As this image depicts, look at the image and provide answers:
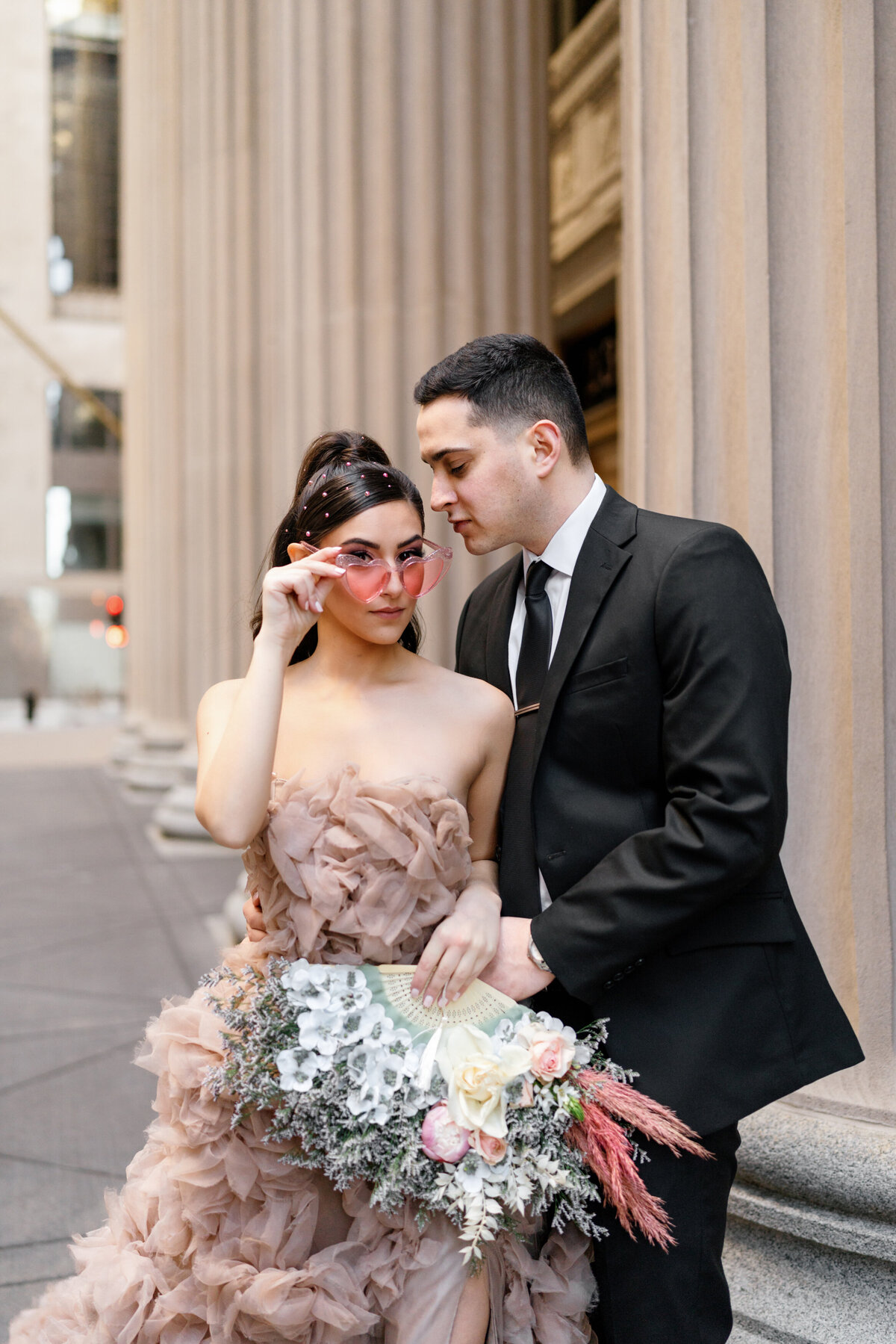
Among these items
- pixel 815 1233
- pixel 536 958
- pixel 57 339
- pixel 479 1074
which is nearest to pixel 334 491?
pixel 536 958

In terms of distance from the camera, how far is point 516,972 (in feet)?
7.66

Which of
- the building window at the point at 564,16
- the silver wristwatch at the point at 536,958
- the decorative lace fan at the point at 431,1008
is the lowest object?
the decorative lace fan at the point at 431,1008

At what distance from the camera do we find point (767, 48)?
3004mm

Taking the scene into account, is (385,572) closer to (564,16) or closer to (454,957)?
(454,957)

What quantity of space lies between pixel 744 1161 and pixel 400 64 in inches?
228

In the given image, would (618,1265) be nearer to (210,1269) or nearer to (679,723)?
(210,1269)

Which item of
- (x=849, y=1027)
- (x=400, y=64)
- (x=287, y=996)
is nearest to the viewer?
(x=287, y=996)

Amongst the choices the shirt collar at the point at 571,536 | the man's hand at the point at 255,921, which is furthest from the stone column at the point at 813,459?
the man's hand at the point at 255,921

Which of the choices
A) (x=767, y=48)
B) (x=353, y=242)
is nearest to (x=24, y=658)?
(x=353, y=242)

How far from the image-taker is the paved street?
422cm

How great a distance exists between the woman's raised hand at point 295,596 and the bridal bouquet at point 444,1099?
0.67 m

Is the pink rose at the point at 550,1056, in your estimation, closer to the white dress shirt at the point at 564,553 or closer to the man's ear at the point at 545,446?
the white dress shirt at the point at 564,553

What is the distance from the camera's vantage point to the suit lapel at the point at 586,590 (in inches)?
95.7

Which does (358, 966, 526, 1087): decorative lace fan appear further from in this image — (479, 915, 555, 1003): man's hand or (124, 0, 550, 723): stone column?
(124, 0, 550, 723): stone column
